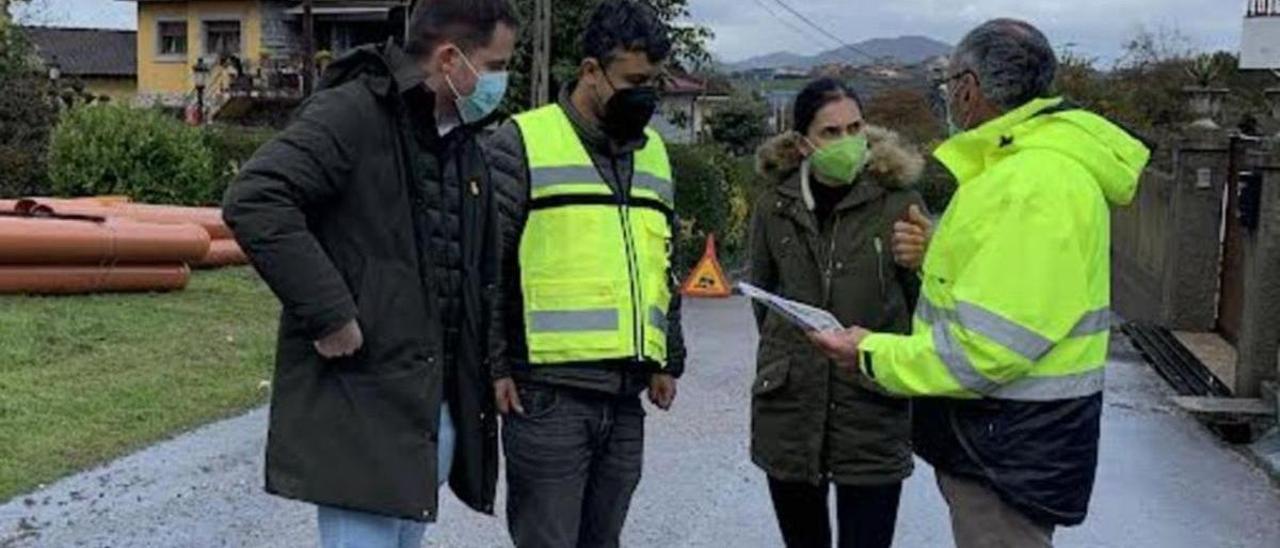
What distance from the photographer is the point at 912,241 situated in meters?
3.70

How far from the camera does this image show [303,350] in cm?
310

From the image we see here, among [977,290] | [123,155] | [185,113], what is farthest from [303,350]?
[185,113]

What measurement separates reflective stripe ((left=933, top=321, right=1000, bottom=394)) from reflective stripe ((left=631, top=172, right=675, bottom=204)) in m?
1.04

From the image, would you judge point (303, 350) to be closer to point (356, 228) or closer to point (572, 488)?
point (356, 228)

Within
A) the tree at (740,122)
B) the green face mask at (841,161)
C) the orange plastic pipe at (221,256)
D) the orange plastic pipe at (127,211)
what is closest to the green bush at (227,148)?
the orange plastic pipe at (127,211)

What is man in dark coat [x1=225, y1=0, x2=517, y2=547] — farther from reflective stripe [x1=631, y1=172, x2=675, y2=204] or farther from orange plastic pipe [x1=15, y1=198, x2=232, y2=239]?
orange plastic pipe [x1=15, y1=198, x2=232, y2=239]

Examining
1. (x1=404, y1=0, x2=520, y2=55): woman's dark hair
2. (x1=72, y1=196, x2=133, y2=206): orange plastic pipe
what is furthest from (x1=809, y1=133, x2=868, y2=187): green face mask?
(x1=72, y1=196, x2=133, y2=206): orange plastic pipe

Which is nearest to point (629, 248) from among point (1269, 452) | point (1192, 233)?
point (1269, 452)

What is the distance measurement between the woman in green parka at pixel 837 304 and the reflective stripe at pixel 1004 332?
1054 mm

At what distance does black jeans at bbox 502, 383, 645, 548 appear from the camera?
371 centimetres

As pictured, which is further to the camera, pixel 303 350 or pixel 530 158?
pixel 530 158

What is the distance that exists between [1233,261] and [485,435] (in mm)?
9065

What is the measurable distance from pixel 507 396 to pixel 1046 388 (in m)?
1.36

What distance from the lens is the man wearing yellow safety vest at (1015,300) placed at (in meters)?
2.96
